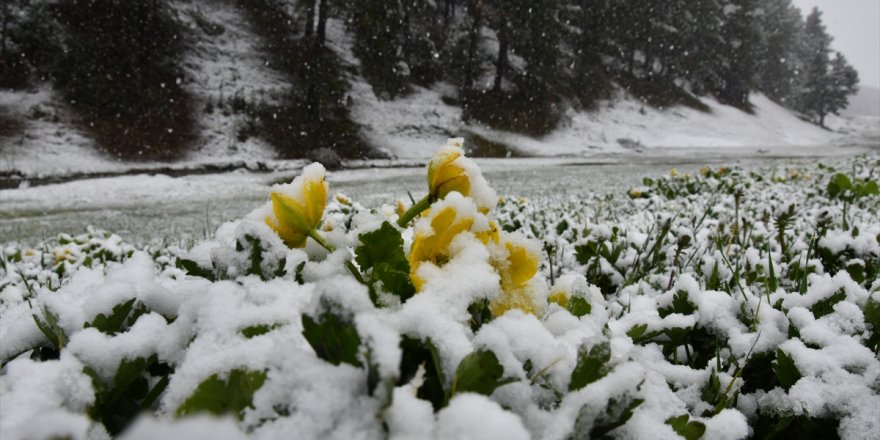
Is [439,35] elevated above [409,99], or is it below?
above

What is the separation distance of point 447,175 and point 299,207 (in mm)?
228

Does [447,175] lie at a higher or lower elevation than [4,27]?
lower

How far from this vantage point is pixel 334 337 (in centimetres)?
48

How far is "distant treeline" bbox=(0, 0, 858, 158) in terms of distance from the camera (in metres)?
14.3

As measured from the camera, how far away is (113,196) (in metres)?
9.00

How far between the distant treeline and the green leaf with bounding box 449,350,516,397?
14.1 m

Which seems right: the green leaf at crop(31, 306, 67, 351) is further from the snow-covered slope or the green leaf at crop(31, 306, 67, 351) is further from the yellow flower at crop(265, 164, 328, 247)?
the snow-covered slope

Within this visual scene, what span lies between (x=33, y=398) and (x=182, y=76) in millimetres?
18067

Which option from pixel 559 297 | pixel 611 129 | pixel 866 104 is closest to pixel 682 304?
pixel 559 297

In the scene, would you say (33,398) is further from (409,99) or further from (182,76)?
(409,99)

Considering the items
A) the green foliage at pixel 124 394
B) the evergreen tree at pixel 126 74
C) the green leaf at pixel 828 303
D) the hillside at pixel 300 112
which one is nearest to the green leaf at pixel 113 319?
the green foliage at pixel 124 394

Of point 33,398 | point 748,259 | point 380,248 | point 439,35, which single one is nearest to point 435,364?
point 380,248

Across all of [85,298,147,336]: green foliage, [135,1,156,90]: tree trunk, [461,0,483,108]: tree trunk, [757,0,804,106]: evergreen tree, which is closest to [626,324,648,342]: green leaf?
[85,298,147,336]: green foliage

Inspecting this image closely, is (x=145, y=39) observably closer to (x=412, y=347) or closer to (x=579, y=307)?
(x=579, y=307)
